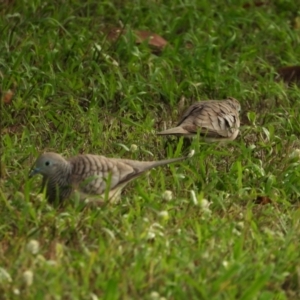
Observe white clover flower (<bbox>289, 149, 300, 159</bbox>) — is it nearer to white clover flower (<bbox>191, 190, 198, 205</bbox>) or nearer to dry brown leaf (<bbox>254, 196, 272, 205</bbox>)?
dry brown leaf (<bbox>254, 196, 272, 205</bbox>)

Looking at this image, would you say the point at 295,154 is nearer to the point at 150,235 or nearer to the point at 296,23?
the point at 150,235

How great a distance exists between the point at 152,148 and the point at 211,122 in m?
0.52

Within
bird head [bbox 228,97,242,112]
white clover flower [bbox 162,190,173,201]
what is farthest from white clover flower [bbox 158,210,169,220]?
bird head [bbox 228,97,242,112]

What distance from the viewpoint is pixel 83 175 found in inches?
256

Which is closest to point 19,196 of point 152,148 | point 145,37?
point 152,148

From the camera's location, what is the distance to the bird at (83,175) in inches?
254

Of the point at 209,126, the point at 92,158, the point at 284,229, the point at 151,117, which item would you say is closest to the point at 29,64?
the point at 151,117

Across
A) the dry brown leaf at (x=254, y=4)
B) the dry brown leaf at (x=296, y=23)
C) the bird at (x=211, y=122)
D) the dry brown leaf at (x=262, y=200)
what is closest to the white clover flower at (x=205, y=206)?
the dry brown leaf at (x=262, y=200)

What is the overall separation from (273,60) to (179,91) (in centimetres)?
134

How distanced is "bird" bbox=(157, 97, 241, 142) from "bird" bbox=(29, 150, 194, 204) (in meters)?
1.29

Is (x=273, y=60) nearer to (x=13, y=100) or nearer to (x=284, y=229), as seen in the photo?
(x=13, y=100)

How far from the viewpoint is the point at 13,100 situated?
834 centimetres

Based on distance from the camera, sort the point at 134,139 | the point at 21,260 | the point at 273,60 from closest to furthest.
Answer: the point at 21,260
the point at 134,139
the point at 273,60

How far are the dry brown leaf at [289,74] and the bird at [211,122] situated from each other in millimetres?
1394
